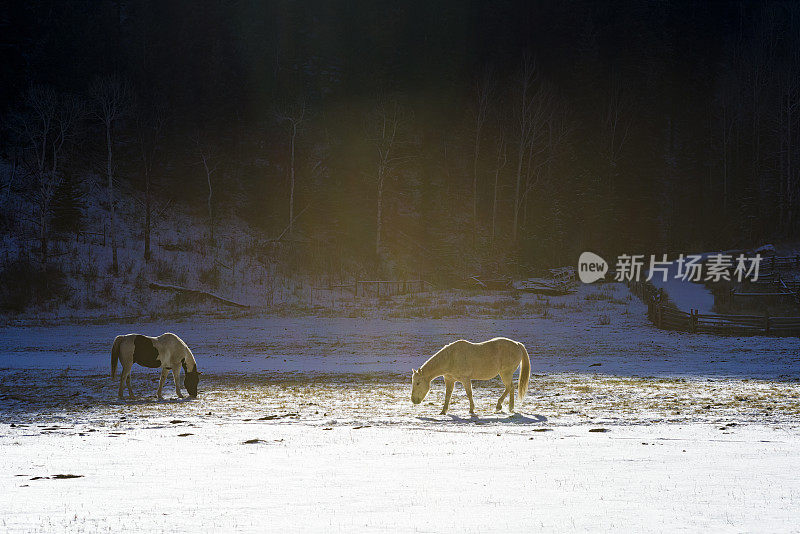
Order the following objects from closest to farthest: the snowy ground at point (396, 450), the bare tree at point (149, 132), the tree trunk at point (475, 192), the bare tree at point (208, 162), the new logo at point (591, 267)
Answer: the snowy ground at point (396, 450) < the bare tree at point (149, 132) < the bare tree at point (208, 162) < the new logo at point (591, 267) < the tree trunk at point (475, 192)

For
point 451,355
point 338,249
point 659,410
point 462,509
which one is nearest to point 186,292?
point 338,249

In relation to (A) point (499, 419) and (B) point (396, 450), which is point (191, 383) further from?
(B) point (396, 450)

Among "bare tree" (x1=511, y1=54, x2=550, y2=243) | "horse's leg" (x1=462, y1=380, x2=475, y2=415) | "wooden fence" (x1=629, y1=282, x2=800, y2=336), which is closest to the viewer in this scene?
"horse's leg" (x1=462, y1=380, x2=475, y2=415)

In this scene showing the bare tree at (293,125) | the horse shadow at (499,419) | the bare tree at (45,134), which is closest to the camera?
the horse shadow at (499,419)

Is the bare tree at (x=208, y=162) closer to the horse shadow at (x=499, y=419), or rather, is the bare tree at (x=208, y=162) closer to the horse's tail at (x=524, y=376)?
the horse's tail at (x=524, y=376)

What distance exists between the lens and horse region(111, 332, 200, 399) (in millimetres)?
17719

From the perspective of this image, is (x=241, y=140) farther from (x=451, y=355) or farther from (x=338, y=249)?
(x=451, y=355)

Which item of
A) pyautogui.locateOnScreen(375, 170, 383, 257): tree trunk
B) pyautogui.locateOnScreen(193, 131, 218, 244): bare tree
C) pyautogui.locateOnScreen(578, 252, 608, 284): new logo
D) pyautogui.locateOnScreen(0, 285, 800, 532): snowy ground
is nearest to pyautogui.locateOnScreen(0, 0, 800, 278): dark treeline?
pyautogui.locateOnScreen(375, 170, 383, 257): tree trunk

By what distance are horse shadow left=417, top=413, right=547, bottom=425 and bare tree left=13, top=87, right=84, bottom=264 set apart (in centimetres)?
3666

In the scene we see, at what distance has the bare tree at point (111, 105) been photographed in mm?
45125

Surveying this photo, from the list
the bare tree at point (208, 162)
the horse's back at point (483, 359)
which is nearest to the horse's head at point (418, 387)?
the horse's back at point (483, 359)

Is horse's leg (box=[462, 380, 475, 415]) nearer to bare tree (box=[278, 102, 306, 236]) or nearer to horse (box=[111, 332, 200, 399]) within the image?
horse (box=[111, 332, 200, 399])

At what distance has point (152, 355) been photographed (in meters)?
17.8

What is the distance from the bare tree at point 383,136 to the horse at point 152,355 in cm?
3789
